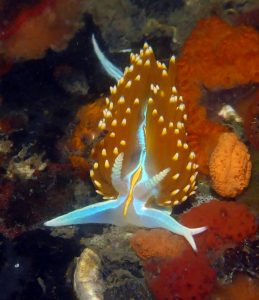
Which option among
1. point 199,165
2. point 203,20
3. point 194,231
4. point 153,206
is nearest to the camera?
point 194,231

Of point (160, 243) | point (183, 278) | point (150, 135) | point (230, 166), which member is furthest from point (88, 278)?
point (230, 166)

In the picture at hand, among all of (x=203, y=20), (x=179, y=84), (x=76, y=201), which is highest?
(x=203, y=20)

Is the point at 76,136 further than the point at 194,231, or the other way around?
the point at 76,136

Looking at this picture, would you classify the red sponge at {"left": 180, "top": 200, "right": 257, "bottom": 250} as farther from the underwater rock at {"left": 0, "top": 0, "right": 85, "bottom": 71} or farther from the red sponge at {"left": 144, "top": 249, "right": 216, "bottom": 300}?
the underwater rock at {"left": 0, "top": 0, "right": 85, "bottom": 71}

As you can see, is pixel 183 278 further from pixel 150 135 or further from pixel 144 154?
pixel 150 135

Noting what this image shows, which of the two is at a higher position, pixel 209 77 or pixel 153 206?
pixel 209 77

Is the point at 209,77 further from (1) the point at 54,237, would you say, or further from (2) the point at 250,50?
(1) the point at 54,237

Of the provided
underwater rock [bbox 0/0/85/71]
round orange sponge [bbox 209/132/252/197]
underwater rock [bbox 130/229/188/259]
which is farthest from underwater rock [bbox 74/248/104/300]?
underwater rock [bbox 0/0/85/71]

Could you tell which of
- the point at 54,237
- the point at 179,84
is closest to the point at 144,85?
the point at 179,84
